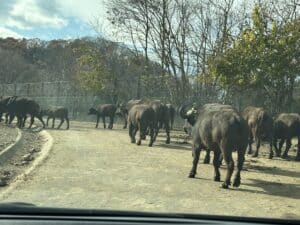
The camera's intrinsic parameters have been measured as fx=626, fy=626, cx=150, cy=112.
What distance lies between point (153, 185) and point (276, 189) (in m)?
2.64

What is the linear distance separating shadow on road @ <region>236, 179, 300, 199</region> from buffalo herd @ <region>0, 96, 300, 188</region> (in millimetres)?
641

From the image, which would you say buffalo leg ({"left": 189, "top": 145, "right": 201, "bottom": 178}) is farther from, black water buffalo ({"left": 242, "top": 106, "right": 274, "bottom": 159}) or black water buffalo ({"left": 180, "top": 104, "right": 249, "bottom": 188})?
black water buffalo ({"left": 242, "top": 106, "right": 274, "bottom": 159})

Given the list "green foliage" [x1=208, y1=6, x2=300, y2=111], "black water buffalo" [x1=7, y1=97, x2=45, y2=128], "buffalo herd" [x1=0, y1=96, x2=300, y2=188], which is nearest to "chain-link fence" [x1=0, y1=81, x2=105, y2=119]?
"buffalo herd" [x1=0, y1=96, x2=300, y2=188]

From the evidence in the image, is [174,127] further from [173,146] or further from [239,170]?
[239,170]

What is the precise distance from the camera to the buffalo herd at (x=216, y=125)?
13281mm

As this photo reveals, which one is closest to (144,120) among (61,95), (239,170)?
(239,170)

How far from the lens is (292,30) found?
26031 millimetres

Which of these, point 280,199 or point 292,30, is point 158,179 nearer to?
point 280,199

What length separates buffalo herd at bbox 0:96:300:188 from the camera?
13.3m

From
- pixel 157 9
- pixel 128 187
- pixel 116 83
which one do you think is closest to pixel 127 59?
pixel 116 83

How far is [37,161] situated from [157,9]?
26697 mm

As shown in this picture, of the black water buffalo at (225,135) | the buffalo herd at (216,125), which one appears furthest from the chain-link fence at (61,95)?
the black water buffalo at (225,135)

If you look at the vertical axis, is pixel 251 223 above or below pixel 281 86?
below

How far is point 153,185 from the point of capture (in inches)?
519
